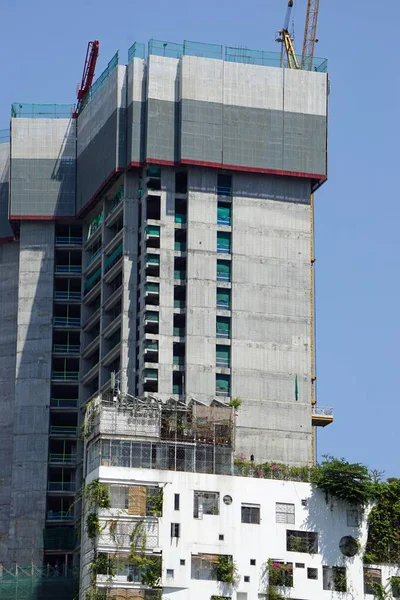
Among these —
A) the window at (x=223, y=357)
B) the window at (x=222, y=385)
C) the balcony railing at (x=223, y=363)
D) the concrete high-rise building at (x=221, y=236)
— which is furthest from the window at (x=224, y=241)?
the window at (x=222, y=385)

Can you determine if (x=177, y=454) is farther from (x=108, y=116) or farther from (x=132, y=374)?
(x=108, y=116)

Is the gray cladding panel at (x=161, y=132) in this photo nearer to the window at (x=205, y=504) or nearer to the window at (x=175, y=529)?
the window at (x=205, y=504)

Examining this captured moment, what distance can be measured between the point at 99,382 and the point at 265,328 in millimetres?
21243

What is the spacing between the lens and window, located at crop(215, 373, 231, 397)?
187m

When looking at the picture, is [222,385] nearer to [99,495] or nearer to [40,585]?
[40,585]

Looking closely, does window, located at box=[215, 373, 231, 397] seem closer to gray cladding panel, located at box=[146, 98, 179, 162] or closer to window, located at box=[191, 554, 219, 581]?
gray cladding panel, located at box=[146, 98, 179, 162]

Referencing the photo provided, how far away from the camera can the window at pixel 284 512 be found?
16000 cm

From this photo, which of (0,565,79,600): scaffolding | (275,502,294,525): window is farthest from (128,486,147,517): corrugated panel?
(0,565,79,600): scaffolding

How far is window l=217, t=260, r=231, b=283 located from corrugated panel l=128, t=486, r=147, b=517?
39969mm

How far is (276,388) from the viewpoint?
18888cm

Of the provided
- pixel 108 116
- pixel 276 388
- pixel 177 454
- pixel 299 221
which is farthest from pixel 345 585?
pixel 108 116

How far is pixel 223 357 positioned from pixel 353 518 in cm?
3225

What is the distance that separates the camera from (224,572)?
15600 cm

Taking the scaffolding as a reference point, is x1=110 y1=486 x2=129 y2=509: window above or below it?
above
